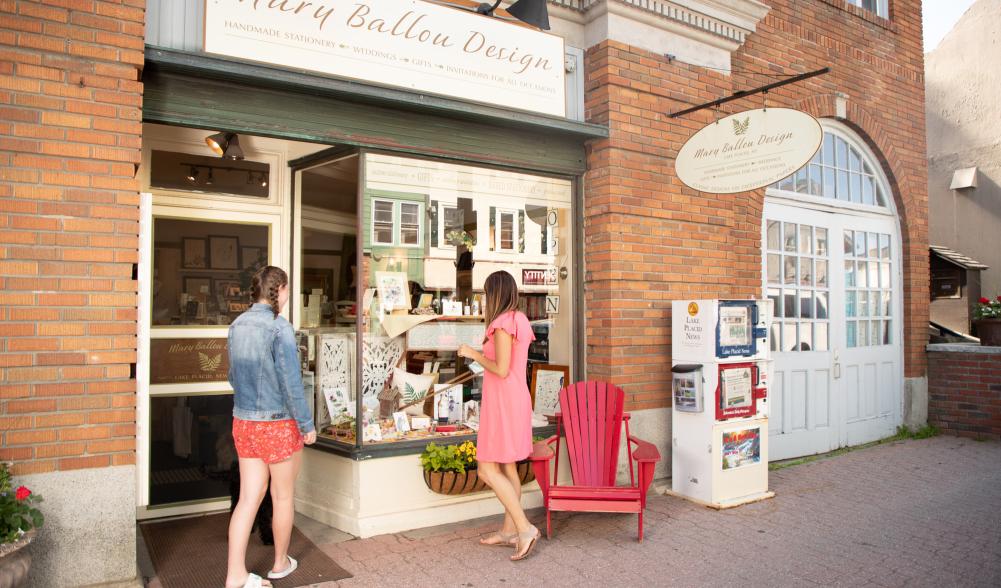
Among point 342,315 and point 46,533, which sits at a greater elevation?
point 342,315

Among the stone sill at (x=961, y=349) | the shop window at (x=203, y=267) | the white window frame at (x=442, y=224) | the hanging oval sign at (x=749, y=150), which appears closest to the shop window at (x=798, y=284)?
the stone sill at (x=961, y=349)

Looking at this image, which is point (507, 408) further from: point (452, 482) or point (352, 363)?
point (352, 363)

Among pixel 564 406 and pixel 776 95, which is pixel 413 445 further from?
pixel 776 95

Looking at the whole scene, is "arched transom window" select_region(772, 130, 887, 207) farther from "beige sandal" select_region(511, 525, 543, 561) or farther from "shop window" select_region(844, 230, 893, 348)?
A: "beige sandal" select_region(511, 525, 543, 561)

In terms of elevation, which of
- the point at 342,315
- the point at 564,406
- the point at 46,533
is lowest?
the point at 46,533

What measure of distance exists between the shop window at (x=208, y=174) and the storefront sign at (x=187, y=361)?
1.18m

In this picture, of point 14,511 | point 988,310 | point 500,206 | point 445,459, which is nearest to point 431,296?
point 500,206

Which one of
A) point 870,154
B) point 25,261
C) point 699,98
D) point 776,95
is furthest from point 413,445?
point 870,154

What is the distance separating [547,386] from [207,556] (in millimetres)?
2958

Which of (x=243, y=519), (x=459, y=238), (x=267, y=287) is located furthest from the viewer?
(x=459, y=238)

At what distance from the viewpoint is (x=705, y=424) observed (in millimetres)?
5547

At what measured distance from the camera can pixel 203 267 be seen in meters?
5.43

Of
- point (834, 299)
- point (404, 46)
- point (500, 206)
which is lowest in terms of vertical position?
point (834, 299)

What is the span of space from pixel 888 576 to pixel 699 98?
13.7 feet
